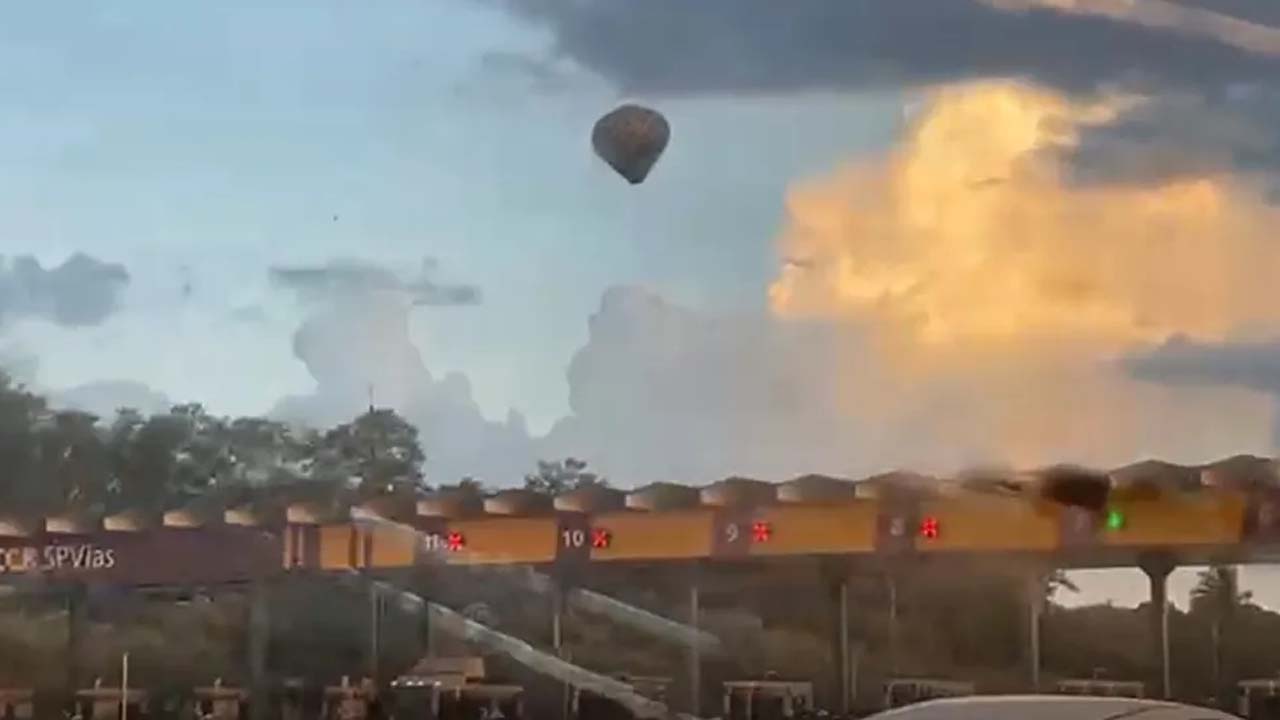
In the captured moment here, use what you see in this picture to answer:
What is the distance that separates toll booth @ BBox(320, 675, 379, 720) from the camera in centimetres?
752

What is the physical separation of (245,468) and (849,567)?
2.27 meters

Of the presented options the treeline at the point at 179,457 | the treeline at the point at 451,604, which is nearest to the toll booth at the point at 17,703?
the treeline at the point at 451,604

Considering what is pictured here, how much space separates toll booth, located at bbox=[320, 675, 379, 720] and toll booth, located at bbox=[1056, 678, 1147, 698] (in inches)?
98.6

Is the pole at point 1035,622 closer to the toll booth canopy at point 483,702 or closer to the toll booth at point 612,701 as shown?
the toll booth at point 612,701

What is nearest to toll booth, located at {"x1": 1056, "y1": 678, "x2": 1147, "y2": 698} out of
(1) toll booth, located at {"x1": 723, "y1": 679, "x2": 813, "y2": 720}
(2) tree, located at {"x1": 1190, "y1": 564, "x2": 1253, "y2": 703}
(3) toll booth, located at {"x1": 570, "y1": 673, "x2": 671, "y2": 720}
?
(2) tree, located at {"x1": 1190, "y1": 564, "x2": 1253, "y2": 703}

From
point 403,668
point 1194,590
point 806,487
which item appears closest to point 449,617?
point 403,668

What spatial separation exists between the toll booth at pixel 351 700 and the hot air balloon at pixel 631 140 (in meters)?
2.09

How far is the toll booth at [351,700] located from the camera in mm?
7524

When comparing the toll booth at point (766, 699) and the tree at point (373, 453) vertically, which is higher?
the tree at point (373, 453)

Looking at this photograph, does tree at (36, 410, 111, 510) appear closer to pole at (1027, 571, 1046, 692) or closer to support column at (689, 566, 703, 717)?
support column at (689, 566, 703, 717)

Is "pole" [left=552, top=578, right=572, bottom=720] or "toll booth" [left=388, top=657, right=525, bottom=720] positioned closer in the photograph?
"pole" [left=552, top=578, right=572, bottom=720]

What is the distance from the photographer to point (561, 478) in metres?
7.22

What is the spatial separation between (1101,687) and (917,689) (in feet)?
1.90

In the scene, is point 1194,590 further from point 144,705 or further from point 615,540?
point 144,705
